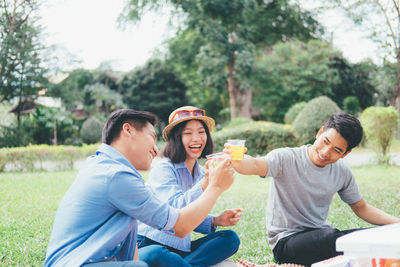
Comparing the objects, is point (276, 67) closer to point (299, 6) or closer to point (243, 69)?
point (243, 69)

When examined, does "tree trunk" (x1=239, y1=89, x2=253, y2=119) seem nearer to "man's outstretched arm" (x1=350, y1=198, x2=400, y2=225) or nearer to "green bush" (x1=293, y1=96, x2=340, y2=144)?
"green bush" (x1=293, y1=96, x2=340, y2=144)

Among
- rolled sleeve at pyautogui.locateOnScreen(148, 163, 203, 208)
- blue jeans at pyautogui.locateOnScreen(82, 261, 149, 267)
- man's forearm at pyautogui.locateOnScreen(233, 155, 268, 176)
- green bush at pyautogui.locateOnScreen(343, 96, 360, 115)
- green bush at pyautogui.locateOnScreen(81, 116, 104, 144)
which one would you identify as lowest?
green bush at pyautogui.locateOnScreen(81, 116, 104, 144)

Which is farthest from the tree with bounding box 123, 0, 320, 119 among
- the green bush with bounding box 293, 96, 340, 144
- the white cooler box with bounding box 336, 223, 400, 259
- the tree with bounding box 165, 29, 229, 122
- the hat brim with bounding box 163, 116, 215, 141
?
the white cooler box with bounding box 336, 223, 400, 259

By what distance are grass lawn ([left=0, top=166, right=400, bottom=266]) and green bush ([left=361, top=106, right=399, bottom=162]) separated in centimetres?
85

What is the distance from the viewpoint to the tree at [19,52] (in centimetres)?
1511

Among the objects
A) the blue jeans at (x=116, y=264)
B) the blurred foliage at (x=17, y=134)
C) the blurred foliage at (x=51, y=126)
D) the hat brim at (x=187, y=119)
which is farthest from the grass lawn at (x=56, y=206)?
the blurred foliage at (x=51, y=126)

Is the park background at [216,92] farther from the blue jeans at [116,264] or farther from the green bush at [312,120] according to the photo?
the blue jeans at [116,264]

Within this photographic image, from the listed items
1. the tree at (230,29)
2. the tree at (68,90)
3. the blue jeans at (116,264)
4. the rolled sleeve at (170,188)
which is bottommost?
the blue jeans at (116,264)

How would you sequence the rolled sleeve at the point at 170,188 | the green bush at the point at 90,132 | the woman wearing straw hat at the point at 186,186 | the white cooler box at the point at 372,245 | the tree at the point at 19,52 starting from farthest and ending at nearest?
the green bush at the point at 90,132 → the tree at the point at 19,52 → the woman wearing straw hat at the point at 186,186 → the rolled sleeve at the point at 170,188 → the white cooler box at the point at 372,245

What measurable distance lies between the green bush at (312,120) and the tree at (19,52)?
11763 millimetres

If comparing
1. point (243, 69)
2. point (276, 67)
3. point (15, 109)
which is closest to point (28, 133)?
point (15, 109)

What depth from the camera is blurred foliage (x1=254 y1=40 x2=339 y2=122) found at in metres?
20.8

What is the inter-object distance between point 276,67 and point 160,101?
25.3ft

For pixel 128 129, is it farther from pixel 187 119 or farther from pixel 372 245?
pixel 372 245
